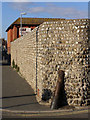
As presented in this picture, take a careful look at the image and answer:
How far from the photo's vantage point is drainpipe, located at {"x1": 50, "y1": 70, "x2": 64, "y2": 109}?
10.4m

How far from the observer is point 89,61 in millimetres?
11141

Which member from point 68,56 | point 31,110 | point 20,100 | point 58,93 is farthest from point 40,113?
point 68,56

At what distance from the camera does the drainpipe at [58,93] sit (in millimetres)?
10375

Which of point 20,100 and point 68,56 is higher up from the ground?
point 68,56

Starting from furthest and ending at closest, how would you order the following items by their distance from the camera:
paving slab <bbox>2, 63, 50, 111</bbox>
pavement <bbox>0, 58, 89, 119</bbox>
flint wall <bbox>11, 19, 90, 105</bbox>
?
flint wall <bbox>11, 19, 90, 105</bbox>
paving slab <bbox>2, 63, 50, 111</bbox>
pavement <bbox>0, 58, 89, 119</bbox>

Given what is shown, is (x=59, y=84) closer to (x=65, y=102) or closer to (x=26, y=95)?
(x=65, y=102)

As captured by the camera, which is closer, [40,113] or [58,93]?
[40,113]

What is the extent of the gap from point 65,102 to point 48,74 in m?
1.50

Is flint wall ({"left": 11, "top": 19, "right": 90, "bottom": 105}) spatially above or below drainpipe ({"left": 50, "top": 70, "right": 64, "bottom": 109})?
above

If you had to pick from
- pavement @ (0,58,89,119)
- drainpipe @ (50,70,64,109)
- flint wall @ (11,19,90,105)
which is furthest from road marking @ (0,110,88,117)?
flint wall @ (11,19,90,105)

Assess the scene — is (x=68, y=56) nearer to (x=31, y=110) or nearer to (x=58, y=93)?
(x=58, y=93)

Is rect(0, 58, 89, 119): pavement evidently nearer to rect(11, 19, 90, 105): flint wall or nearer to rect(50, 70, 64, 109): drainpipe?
rect(50, 70, 64, 109): drainpipe

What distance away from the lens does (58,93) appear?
10.7m

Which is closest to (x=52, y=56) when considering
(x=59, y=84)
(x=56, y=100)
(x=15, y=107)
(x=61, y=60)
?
(x=61, y=60)
